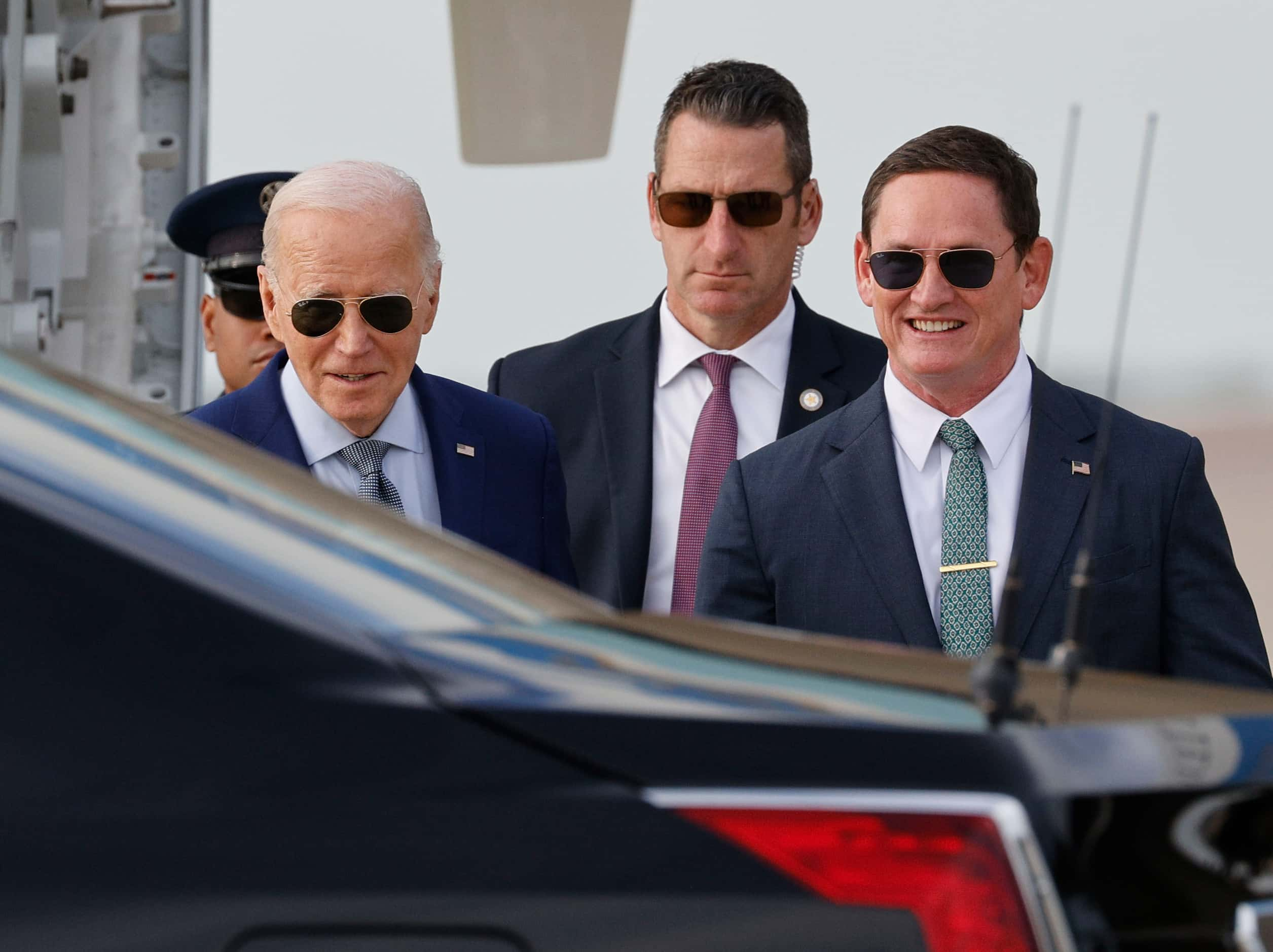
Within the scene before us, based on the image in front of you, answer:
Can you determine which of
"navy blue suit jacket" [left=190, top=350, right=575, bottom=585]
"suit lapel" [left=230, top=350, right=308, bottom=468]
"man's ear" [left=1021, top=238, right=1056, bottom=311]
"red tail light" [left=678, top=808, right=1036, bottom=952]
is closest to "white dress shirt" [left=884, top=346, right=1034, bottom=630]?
"man's ear" [left=1021, top=238, right=1056, bottom=311]

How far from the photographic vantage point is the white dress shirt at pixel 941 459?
2.90 m

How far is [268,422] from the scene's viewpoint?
113 inches

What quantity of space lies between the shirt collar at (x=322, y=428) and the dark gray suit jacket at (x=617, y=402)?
0.58 metres

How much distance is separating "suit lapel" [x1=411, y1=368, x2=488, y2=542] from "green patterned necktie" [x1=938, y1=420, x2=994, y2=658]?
72 centimetres

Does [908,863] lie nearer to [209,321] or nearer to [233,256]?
[233,256]

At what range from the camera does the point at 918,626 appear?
284cm

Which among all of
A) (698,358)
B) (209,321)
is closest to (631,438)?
(698,358)

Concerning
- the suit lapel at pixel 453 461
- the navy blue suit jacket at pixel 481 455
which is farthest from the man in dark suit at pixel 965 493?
the suit lapel at pixel 453 461

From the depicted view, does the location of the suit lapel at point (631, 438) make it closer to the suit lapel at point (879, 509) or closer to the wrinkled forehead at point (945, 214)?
the suit lapel at point (879, 509)

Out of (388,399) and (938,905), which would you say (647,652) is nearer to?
(938,905)

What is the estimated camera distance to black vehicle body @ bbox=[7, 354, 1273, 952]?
1281 mm

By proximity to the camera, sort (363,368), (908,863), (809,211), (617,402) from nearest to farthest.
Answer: (908,863), (363,368), (617,402), (809,211)

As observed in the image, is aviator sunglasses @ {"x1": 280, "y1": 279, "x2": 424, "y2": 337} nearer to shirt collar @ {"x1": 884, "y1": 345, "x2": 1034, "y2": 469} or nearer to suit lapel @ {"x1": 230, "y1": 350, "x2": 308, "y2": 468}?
suit lapel @ {"x1": 230, "y1": 350, "x2": 308, "y2": 468}

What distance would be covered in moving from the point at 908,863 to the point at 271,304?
1940 millimetres
